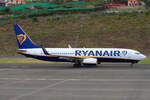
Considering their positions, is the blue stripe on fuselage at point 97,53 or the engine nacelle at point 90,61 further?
the blue stripe on fuselage at point 97,53

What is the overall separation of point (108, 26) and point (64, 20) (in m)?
13.8

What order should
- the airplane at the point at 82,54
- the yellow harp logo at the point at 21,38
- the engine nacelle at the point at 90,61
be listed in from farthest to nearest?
the yellow harp logo at the point at 21,38 → the airplane at the point at 82,54 → the engine nacelle at the point at 90,61

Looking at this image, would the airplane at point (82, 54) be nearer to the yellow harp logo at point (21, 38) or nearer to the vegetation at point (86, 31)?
the yellow harp logo at point (21, 38)

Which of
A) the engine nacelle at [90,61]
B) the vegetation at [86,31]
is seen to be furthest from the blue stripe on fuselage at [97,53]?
the vegetation at [86,31]

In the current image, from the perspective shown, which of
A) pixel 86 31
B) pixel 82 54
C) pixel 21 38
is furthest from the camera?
pixel 86 31

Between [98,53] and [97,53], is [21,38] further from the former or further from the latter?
[98,53]

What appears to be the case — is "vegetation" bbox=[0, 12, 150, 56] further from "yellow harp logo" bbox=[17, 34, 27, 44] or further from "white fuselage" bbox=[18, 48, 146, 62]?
"white fuselage" bbox=[18, 48, 146, 62]

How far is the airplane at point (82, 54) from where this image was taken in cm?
4428

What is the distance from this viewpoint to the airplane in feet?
145

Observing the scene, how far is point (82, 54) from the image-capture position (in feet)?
151
